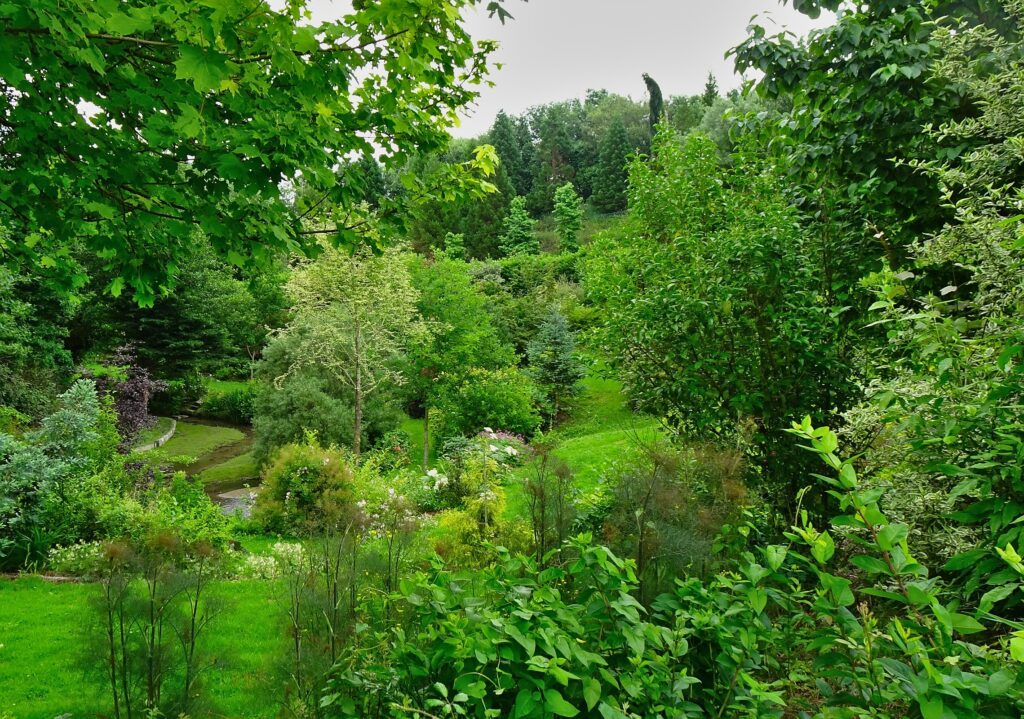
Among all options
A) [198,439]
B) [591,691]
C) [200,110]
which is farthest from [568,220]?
[591,691]

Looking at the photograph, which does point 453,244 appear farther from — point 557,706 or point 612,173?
point 557,706

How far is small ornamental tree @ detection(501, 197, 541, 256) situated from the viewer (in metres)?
38.3

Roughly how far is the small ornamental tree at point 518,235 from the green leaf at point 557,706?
122 ft

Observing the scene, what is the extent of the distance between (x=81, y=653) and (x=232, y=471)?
46.8ft

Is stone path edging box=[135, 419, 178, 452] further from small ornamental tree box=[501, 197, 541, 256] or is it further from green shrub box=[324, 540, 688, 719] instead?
small ornamental tree box=[501, 197, 541, 256]

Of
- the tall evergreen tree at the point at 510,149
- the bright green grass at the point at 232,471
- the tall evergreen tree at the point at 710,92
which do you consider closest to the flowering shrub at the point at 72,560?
the bright green grass at the point at 232,471

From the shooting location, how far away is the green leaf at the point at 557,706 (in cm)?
129

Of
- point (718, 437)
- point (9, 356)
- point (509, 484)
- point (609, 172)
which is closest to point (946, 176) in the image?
point (718, 437)

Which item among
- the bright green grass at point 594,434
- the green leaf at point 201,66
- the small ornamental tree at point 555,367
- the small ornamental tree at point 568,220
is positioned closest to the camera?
the green leaf at point 201,66

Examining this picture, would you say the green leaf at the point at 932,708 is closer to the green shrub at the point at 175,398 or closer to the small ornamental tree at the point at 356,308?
the small ornamental tree at the point at 356,308

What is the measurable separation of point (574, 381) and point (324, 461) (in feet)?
33.4

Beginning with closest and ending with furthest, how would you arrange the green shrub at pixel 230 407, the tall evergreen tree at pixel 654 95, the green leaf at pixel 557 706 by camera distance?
the green leaf at pixel 557 706 < the green shrub at pixel 230 407 < the tall evergreen tree at pixel 654 95

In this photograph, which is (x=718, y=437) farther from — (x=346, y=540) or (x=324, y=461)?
(x=324, y=461)

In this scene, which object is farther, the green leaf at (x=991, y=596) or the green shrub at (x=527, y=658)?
the green shrub at (x=527, y=658)
